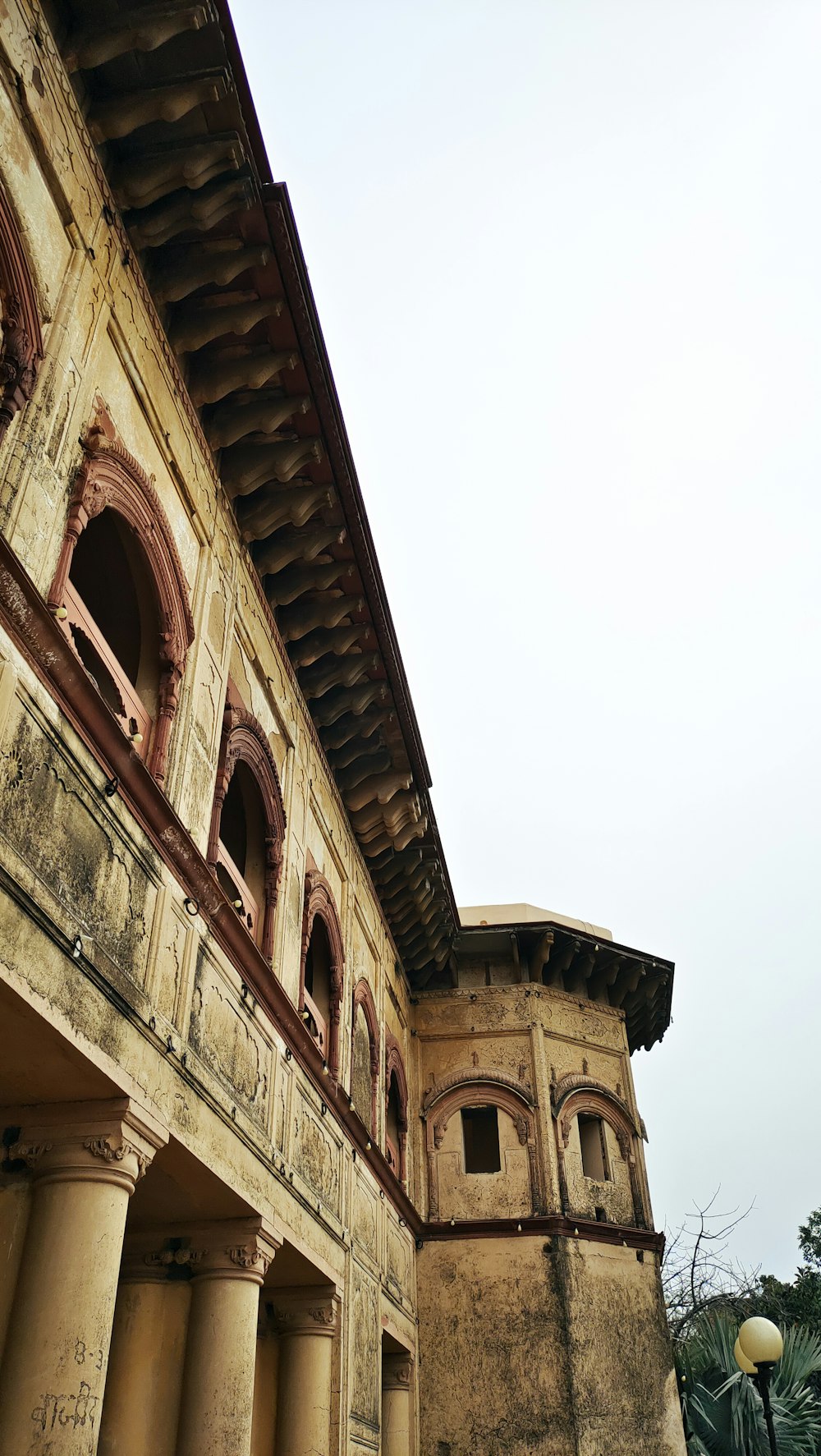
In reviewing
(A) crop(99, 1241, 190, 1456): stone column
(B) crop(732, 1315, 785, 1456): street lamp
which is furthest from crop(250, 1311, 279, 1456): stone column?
(B) crop(732, 1315, 785, 1456): street lamp

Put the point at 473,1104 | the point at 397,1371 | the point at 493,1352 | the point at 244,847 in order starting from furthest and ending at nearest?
the point at 473,1104 < the point at 493,1352 < the point at 397,1371 < the point at 244,847

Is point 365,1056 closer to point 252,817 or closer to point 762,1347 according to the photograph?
point 252,817

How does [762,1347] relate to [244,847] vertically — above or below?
below

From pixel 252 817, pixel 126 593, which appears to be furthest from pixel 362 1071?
pixel 126 593

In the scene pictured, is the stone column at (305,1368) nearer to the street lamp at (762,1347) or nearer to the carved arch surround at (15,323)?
the street lamp at (762,1347)

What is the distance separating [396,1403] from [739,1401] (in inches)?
210

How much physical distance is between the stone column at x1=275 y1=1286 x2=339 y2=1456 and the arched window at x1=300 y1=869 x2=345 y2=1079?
1.74 meters

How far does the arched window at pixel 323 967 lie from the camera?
31.8ft

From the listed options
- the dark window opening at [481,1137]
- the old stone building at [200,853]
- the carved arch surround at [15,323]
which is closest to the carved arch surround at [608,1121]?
the dark window opening at [481,1137]

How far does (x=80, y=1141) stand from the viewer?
16.9 feet

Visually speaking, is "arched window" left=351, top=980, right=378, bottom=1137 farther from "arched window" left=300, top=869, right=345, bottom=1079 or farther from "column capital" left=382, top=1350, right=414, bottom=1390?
"column capital" left=382, top=1350, right=414, bottom=1390

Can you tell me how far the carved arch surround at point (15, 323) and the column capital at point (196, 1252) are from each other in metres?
4.87

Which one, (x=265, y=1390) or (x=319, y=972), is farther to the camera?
(x=319, y=972)

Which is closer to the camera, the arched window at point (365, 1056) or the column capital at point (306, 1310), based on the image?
the column capital at point (306, 1310)
